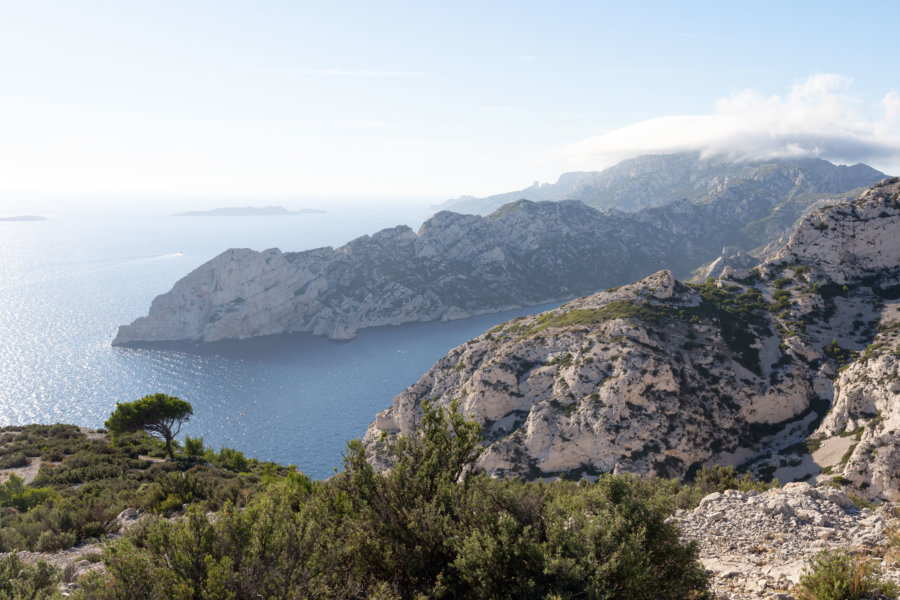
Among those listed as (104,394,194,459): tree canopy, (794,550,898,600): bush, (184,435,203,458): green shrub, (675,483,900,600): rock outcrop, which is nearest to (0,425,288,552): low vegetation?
(184,435,203,458): green shrub

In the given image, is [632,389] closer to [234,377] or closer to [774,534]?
[774,534]

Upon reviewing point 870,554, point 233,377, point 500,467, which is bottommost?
point 233,377

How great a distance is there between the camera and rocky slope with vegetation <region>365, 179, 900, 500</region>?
4809cm

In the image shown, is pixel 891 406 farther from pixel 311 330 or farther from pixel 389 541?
pixel 311 330

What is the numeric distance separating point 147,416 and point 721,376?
63728 mm

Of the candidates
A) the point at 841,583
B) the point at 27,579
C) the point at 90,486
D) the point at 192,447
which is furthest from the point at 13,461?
the point at 841,583

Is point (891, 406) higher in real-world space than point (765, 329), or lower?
lower

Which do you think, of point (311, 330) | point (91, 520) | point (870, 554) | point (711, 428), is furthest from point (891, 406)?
point (311, 330)

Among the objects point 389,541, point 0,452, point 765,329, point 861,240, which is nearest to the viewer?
point 389,541

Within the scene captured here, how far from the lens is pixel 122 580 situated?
8031 mm

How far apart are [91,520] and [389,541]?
1931 centimetres

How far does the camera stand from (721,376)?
5606cm

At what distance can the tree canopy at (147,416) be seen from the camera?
43.8 meters

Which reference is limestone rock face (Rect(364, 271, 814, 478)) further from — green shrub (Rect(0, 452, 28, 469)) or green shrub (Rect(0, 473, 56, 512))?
green shrub (Rect(0, 473, 56, 512))
